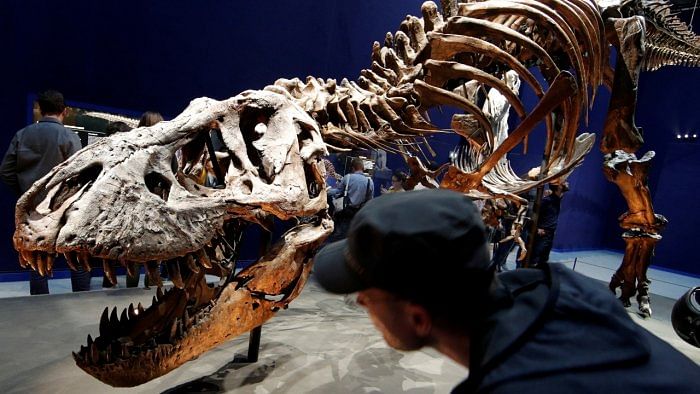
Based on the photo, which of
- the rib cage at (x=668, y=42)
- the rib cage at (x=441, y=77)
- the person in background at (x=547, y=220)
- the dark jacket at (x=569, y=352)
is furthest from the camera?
the person in background at (x=547, y=220)

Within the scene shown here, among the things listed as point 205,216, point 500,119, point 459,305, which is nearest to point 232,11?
point 500,119

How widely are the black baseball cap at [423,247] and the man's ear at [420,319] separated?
1.5 inches

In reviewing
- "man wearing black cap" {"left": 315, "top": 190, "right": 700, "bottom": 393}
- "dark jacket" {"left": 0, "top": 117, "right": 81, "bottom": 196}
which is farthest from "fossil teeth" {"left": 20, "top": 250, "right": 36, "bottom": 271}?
"dark jacket" {"left": 0, "top": 117, "right": 81, "bottom": 196}

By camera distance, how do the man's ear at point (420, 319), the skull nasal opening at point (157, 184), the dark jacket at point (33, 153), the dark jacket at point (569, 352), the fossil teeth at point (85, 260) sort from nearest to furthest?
the dark jacket at point (569, 352) < the man's ear at point (420, 319) < the fossil teeth at point (85, 260) < the skull nasal opening at point (157, 184) < the dark jacket at point (33, 153)

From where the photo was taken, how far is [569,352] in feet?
2.57

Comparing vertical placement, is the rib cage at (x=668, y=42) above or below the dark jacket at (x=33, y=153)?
above

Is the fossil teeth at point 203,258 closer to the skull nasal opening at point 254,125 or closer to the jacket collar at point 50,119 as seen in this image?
the skull nasal opening at point 254,125

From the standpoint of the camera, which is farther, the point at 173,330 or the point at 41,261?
the point at 173,330

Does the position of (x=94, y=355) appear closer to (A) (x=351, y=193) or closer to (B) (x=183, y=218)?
(B) (x=183, y=218)

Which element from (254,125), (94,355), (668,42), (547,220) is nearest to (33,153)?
(254,125)

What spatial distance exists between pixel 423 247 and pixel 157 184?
1445mm

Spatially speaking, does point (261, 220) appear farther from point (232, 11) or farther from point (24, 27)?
point (232, 11)

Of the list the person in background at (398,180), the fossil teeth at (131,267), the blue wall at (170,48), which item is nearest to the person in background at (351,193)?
the person in background at (398,180)

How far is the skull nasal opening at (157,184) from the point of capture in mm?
1811
